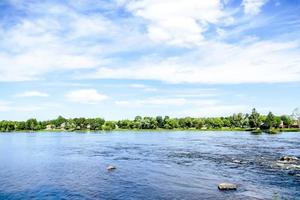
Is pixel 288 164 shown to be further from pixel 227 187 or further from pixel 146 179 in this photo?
pixel 146 179

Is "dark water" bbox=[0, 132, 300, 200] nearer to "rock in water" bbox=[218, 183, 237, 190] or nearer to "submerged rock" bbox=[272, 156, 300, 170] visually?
"rock in water" bbox=[218, 183, 237, 190]

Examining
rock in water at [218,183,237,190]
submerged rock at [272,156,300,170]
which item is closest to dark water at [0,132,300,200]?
rock in water at [218,183,237,190]

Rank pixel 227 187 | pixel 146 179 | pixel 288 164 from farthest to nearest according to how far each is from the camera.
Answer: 1. pixel 288 164
2. pixel 146 179
3. pixel 227 187

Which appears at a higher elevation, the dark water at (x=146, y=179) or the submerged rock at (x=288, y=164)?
the submerged rock at (x=288, y=164)

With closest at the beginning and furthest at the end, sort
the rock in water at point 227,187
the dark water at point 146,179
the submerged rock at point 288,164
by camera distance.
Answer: the dark water at point 146,179 < the rock in water at point 227,187 < the submerged rock at point 288,164

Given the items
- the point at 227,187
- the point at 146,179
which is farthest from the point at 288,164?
the point at 146,179

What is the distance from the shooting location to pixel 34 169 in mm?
65750

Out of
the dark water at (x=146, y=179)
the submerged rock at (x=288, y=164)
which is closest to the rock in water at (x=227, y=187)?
the dark water at (x=146, y=179)

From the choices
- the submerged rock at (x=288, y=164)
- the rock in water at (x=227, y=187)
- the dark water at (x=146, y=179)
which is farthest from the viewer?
the submerged rock at (x=288, y=164)

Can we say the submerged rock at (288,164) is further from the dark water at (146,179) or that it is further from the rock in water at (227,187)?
the rock in water at (227,187)

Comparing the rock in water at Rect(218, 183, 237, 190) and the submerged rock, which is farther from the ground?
the submerged rock

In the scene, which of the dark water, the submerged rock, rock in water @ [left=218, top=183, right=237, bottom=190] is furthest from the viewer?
the submerged rock

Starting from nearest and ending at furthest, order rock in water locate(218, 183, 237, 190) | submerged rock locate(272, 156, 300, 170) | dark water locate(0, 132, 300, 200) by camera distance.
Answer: dark water locate(0, 132, 300, 200) < rock in water locate(218, 183, 237, 190) < submerged rock locate(272, 156, 300, 170)

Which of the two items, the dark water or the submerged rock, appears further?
the submerged rock
